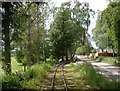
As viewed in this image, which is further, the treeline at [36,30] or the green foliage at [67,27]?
the green foliage at [67,27]

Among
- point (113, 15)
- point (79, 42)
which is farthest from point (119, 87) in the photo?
point (79, 42)

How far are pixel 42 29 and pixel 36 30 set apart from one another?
2344 mm

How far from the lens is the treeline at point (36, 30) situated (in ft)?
68.5

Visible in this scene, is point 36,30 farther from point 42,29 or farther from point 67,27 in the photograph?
point 67,27

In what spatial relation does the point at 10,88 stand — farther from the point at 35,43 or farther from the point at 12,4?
the point at 35,43

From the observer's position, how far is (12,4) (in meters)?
20.1

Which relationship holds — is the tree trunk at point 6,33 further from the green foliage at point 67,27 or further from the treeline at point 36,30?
the green foliage at point 67,27

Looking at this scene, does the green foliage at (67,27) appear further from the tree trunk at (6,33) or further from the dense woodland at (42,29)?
the tree trunk at (6,33)

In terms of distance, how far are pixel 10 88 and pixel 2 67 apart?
5.93 m

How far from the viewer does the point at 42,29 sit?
1629 inches

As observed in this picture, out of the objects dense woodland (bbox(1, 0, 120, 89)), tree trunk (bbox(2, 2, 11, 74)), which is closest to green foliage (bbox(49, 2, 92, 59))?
dense woodland (bbox(1, 0, 120, 89))

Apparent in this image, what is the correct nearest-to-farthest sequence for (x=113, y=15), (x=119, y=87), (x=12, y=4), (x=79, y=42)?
(x=119, y=87) → (x=12, y=4) → (x=113, y=15) → (x=79, y=42)

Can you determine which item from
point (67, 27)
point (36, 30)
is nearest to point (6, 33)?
point (36, 30)

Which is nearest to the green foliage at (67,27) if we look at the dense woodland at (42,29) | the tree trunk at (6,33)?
the dense woodland at (42,29)
